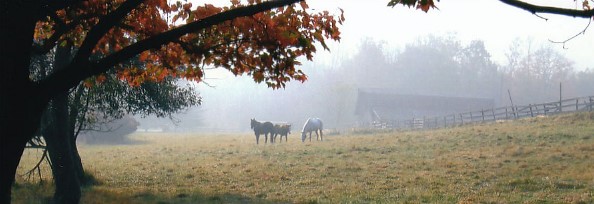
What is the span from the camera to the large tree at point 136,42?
17.4 ft

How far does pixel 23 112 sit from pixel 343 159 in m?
19.8

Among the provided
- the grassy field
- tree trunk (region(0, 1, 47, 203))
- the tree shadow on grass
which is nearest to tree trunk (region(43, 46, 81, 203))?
the tree shadow on grass

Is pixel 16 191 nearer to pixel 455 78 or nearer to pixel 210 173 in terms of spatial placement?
pixel 210 173

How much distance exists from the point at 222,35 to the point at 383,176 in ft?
39.6

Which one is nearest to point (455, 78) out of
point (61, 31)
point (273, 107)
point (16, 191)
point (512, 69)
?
point (512, 69)

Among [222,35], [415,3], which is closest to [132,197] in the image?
[222,35]

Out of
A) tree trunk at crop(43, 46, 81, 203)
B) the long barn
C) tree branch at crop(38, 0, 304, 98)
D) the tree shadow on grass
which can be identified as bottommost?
the tree shadow on grass

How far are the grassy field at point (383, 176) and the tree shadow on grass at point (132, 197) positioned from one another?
0.03 m

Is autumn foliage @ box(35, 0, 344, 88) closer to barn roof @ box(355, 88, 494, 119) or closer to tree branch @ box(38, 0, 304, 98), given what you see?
tree branch @ box(38, 0, 304, 98)

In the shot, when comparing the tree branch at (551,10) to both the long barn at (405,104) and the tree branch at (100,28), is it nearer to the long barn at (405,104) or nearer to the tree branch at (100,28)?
the tree branch at (100,28)

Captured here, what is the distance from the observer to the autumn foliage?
6.79 meters

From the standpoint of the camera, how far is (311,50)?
22.1ft

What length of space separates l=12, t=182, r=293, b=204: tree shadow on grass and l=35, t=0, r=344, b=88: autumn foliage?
268 inches

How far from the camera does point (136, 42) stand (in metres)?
5.73
